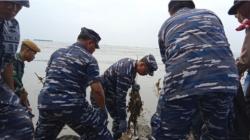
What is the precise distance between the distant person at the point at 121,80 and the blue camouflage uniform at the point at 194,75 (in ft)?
5.83

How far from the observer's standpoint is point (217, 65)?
4.06 m

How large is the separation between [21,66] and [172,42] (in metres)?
3.28

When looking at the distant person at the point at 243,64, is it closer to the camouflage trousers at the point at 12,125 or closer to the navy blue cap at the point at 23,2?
the navy blue cap at the point at 23,2

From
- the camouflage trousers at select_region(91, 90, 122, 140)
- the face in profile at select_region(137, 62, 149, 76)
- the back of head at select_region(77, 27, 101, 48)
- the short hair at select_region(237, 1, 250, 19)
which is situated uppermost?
the short hair at select_region(237, 1, 250, 19)

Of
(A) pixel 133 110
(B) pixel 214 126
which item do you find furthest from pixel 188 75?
(A) pixel 133 110

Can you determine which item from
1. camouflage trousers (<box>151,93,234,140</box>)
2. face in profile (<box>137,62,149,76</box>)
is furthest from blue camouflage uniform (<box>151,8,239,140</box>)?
face in profile (<box>137,62,149,76</box>)

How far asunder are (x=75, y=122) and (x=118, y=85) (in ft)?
3.44

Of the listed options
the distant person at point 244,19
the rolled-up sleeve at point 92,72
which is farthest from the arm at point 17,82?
the distant person at point 244,19

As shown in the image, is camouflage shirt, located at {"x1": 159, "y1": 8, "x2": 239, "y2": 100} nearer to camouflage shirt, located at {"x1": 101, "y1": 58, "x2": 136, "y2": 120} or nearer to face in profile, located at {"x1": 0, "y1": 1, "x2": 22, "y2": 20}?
face in profile, located at {"x1": 0, "y1": 1, "x2": 22, "y2": 20}

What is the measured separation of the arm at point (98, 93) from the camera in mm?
5431

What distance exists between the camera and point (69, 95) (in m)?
5.27

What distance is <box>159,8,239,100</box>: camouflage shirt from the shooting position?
4.02 m

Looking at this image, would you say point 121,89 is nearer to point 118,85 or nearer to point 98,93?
point 118,85

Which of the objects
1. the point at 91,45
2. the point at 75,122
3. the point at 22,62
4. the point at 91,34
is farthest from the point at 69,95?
the point at 22,62
